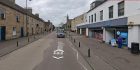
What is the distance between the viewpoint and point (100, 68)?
1123 cm

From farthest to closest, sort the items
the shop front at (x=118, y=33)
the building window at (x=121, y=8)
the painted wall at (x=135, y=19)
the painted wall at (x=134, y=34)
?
the building window at (x=121, y=8)
the shop front at (x=118, y=33)
the painted wall at (x=134, y=34)
the painted wall at (x=135, y=19)

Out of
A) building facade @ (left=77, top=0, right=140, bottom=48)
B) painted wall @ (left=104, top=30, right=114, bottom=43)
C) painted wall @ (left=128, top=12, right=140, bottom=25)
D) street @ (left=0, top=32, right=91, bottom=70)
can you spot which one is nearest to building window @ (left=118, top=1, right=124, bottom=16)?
building facade @ (left=77, top=0, right=140, bottom=48)

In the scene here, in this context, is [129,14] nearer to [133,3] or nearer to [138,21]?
[133,3]

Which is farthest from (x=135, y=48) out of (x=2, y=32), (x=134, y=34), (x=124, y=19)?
(x=2, y=32)

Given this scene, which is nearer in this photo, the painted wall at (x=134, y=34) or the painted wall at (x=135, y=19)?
the painted wall at (x=135, y=19)

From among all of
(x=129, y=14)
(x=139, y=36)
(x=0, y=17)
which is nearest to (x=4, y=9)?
(x=0, y=17)

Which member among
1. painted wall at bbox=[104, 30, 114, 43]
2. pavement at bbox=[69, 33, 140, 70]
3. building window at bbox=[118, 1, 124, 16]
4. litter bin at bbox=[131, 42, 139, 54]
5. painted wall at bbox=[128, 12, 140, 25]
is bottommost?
pavement at bbox=[69, 33, 140, 70]

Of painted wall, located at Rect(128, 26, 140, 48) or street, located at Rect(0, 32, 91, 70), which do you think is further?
painted wall, located at Rect(128, 26, 140, 48)

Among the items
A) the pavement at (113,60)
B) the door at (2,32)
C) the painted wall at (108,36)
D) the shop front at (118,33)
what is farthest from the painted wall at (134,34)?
the door at (2,32)

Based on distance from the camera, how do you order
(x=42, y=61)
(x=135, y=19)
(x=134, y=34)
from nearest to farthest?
(x=42, y=61), (x=135, y=19), (x=134, y=34)

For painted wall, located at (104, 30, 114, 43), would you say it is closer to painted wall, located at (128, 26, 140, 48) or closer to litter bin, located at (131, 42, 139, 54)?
painted wall, located at (128, 26, 140, 48)

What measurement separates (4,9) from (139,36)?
2181 centimetres

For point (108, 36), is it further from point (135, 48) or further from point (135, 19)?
point (135, 48)

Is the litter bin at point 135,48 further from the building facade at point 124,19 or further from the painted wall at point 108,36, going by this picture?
the painted wall at point 108,36
